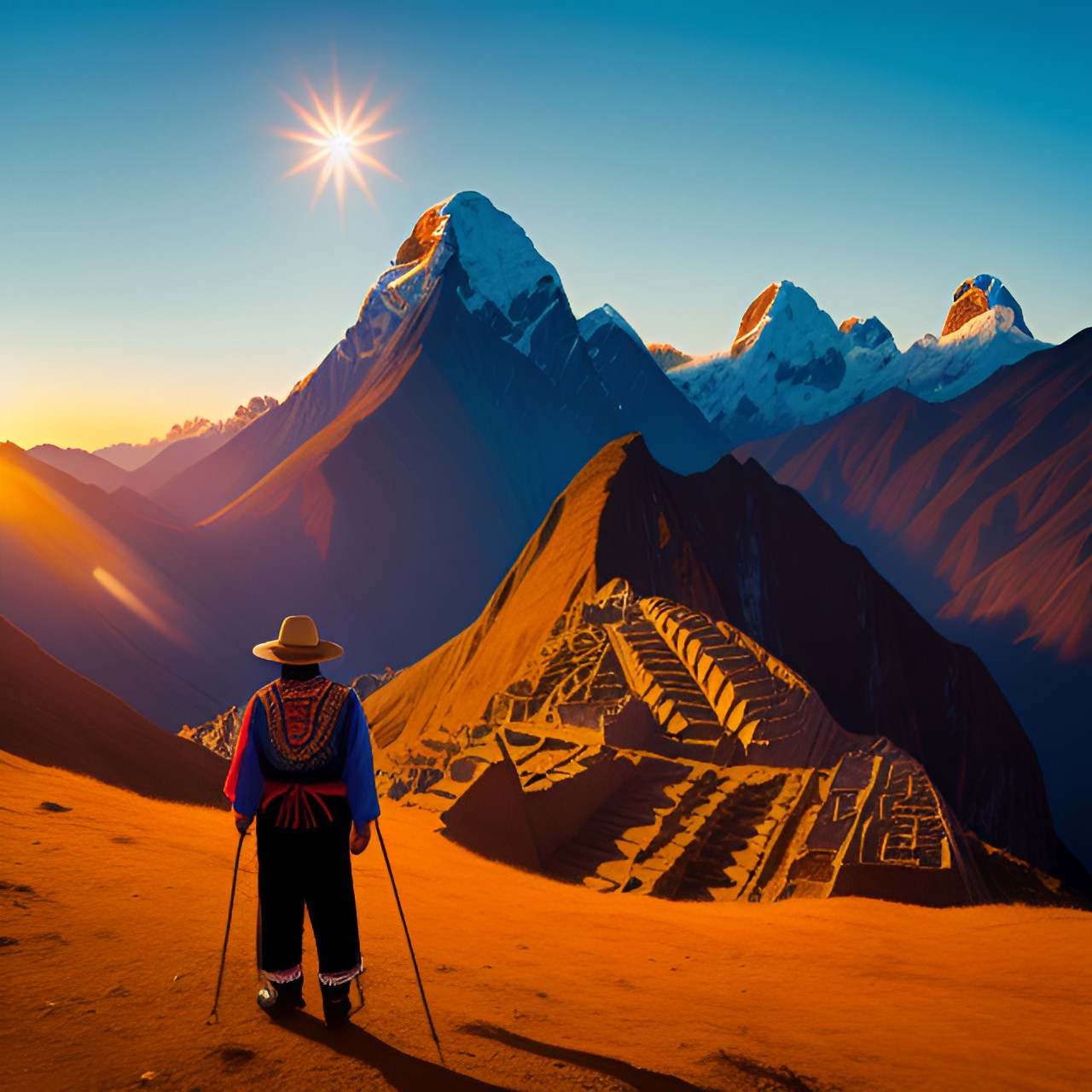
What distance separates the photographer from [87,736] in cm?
1178

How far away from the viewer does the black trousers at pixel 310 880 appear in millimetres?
4211

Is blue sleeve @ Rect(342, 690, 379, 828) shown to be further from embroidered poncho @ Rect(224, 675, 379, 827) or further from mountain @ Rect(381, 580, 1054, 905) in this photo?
mountain @ Rect(381, 580, 1054, 905)

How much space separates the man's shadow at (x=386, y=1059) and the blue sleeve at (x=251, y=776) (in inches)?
39.2

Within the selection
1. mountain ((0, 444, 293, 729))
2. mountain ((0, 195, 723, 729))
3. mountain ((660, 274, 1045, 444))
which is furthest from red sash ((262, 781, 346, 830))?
mountain ((660, 274, 1045, 444))

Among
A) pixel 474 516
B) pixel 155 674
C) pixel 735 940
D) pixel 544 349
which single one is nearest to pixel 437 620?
pixel 474 516

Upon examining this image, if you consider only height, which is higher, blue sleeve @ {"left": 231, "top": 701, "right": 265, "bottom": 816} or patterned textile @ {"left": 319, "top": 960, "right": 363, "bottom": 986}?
blue sleeve @ {"left": 231, "top": 701, "right": 265, "bottom": 816}

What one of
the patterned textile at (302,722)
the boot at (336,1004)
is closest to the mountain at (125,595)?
the patterned textile at (302,722)

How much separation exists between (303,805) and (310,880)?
0.38m

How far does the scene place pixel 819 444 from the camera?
108 m

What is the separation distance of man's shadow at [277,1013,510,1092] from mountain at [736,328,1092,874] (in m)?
51.9

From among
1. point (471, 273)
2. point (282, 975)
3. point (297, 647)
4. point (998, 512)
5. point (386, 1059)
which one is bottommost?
point (386, 1059)

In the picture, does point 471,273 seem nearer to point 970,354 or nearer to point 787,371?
point 787,371

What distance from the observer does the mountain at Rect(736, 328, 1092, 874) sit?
56500 millimetres

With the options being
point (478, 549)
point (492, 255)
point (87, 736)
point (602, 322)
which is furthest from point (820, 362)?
point (87, 736)
